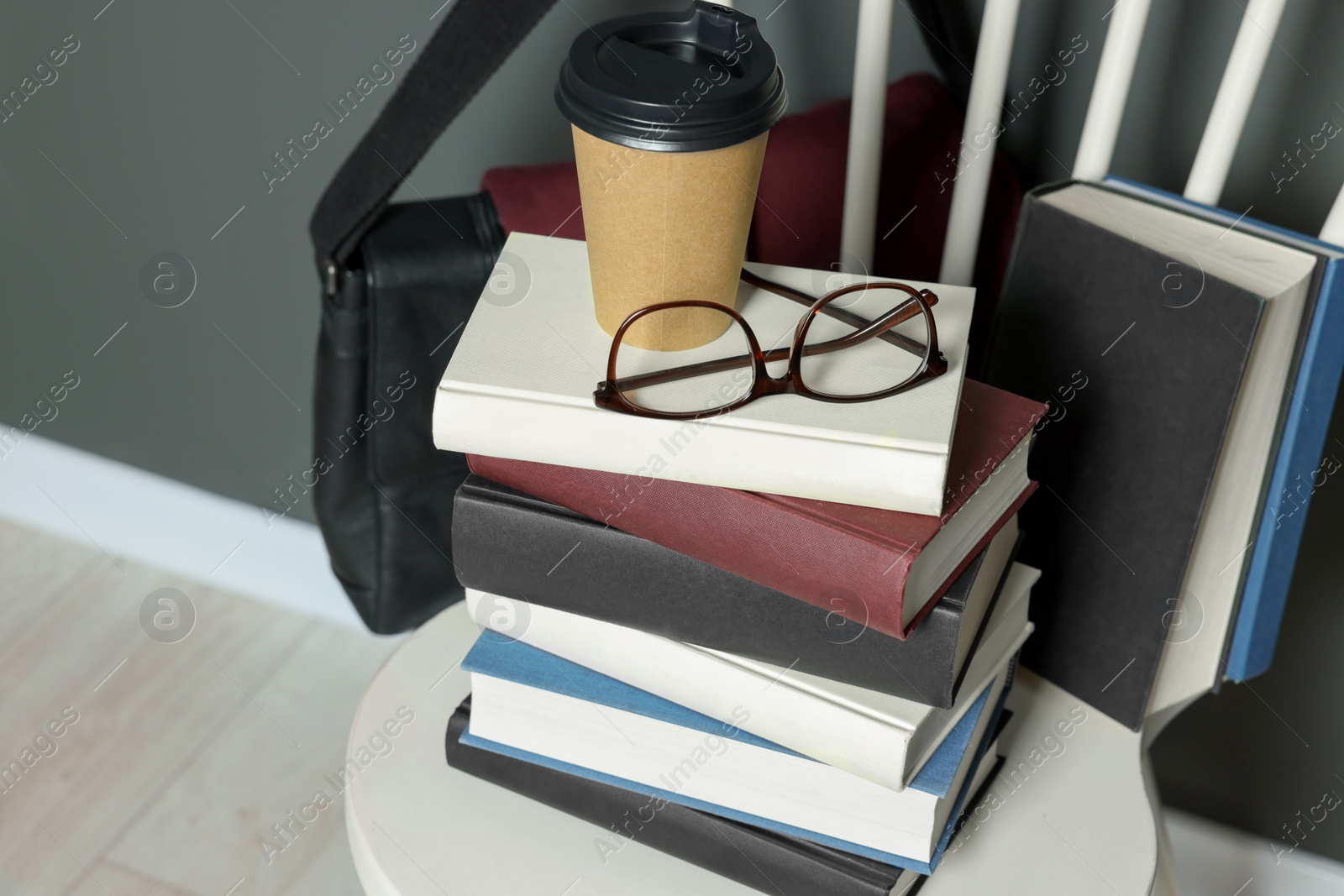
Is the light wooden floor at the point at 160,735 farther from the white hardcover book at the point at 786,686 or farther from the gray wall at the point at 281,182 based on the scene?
the white hardcover book at the point at 786,686

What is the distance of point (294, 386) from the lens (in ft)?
4.06

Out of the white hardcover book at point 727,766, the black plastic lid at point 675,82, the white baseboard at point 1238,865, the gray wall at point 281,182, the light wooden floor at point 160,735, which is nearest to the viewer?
the black plastic lid at point 675,82

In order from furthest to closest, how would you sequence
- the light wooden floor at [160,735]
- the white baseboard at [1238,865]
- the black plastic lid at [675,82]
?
the light wooden floor at [160,735], the white baseboard at [1238,865], the black plastic lid at [675,82]

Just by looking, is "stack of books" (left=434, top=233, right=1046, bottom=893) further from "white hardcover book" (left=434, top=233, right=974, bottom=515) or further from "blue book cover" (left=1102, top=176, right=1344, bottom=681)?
"blue book cover" (left=1102, top=176, right=1344, bottom=681)

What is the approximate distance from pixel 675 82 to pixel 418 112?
245 millimetres

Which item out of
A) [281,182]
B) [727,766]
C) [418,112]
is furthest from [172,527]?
[727,766]

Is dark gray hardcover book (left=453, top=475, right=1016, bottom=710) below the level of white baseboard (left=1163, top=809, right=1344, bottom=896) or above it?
above

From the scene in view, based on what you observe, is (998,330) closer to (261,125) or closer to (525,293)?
(525,293)

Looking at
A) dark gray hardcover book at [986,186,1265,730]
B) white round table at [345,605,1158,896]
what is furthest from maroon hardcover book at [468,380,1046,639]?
white round table at [345,605,1158,896]

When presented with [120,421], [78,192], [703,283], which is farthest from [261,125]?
[703,283]

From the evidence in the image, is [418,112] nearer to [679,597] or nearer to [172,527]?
[679,597]

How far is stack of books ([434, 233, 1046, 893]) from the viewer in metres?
0.48

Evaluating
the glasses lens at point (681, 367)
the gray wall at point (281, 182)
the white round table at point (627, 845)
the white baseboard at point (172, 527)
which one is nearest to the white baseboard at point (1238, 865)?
the gray wall at point (281, 182)

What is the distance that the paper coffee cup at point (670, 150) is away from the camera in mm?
440
